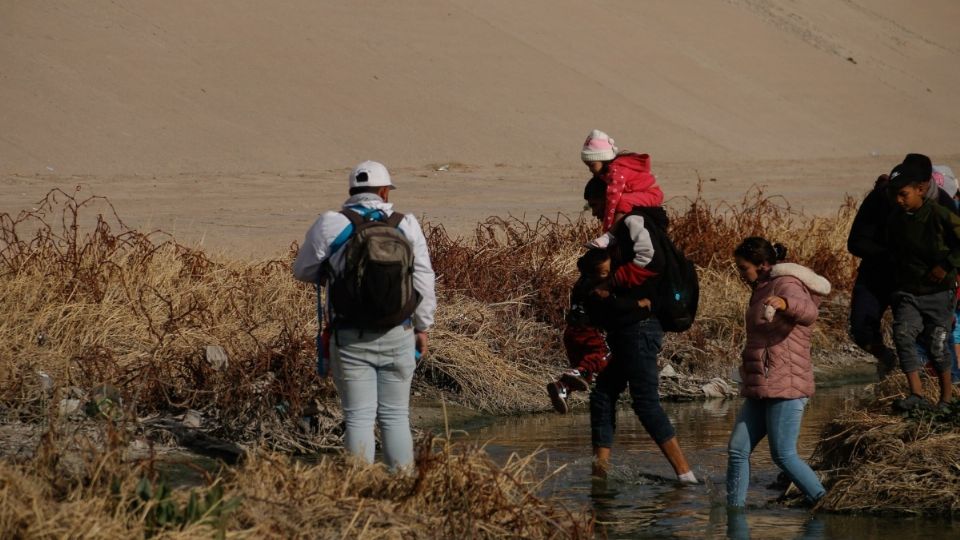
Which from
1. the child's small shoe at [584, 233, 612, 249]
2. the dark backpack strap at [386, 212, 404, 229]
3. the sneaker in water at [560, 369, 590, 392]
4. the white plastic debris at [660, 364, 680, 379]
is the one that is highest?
the dark backpack strap at [386, 212, 404, 229]

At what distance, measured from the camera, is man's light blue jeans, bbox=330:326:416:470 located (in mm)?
6371

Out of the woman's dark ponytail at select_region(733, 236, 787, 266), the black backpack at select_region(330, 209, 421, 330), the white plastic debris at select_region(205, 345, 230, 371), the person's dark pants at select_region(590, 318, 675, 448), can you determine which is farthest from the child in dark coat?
the white plastic debris at select_region(205, 345, 230, 371)

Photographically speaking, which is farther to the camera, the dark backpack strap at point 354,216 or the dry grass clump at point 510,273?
the dry grass clump at point 510,273

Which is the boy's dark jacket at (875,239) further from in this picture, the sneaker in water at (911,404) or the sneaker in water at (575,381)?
the sneaker in water at (575,381)

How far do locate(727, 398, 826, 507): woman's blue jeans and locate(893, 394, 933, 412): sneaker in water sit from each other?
2.29 ft

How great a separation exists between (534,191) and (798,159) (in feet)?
46.7

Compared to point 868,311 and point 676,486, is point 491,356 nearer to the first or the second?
point 676,486

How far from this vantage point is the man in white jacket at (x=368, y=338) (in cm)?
634

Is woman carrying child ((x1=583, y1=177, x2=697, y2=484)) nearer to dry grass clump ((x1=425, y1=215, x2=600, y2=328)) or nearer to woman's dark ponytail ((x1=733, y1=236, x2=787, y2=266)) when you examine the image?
woman's dark ponytail ((x1=733, y1=236, x2=787, y2=266))

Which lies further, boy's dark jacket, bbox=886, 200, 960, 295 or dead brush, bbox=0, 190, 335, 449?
dead brush, bbox=0, 190, 335, 449

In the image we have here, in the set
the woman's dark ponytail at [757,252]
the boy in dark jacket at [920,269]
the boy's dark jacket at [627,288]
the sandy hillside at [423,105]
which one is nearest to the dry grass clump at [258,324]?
the boy's dark jacket at [627,288]

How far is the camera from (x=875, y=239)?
837cm

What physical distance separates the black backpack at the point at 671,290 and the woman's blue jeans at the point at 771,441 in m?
0.72

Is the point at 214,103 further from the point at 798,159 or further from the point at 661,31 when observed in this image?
the point at 661,31
